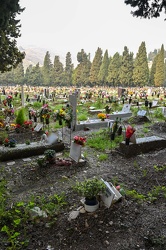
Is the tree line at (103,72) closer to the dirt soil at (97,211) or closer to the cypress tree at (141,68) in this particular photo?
the cypress tree at (141,68)

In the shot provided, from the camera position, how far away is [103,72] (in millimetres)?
56656

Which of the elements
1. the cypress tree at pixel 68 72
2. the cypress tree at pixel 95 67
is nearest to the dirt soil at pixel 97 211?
the cypress tree at pixel 95 67

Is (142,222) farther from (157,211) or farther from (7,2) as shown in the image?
(7,2)

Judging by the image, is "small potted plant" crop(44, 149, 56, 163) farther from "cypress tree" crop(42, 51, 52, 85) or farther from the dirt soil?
"cypress tree" crop(42, 51, 52, 85)

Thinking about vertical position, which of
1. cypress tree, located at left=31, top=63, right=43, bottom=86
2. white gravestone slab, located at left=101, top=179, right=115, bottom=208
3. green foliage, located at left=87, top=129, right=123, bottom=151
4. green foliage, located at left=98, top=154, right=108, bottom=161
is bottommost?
green foliage, located at left=98, top=154, right=108, bottom=161

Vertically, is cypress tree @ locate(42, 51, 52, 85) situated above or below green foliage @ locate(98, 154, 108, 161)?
above

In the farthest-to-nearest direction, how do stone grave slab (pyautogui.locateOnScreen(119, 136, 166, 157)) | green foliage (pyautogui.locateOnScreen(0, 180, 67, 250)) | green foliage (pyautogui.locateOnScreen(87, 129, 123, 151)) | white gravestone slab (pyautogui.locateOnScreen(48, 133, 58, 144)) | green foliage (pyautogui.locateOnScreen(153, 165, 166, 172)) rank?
green foliage (pyautogui.locateOnScreen(87, 129, 123, 151)) → white gravestone slab (pyautogui.locateOnScreen(48, 133, 58, 144)) → stone grave slab (pyautogui.locateOnScreen(119, 136, 166, 157)) → green foliage (pyautogui.locateOnScreen(153, 165, 166, 172)) → green foliage (pyautogui.locateOnScreen(0, 180, 67, 250))

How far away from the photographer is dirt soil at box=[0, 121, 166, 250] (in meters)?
3.74

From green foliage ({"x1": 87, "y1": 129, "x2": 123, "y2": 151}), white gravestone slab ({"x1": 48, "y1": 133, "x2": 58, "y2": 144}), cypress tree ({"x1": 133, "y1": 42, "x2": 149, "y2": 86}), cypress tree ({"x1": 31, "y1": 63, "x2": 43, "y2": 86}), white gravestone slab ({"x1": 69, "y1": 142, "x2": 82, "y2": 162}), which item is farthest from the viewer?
cypress tree ({"x1": 31, "y1": 63, "x2": 43, "y2": 86})

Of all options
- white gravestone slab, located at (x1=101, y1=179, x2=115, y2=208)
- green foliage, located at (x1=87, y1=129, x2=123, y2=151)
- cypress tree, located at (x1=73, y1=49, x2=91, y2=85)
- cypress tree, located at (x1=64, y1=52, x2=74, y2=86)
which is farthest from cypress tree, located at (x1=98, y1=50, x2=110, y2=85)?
white gravestone slab, located at (x1=101, y1=179, x2=115, y2=208)

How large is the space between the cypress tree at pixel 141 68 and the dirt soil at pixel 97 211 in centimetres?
4499

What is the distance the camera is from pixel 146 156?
8.50 m

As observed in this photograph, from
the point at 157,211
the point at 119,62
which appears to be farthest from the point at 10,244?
the point at 119,62

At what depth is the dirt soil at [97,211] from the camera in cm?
374
